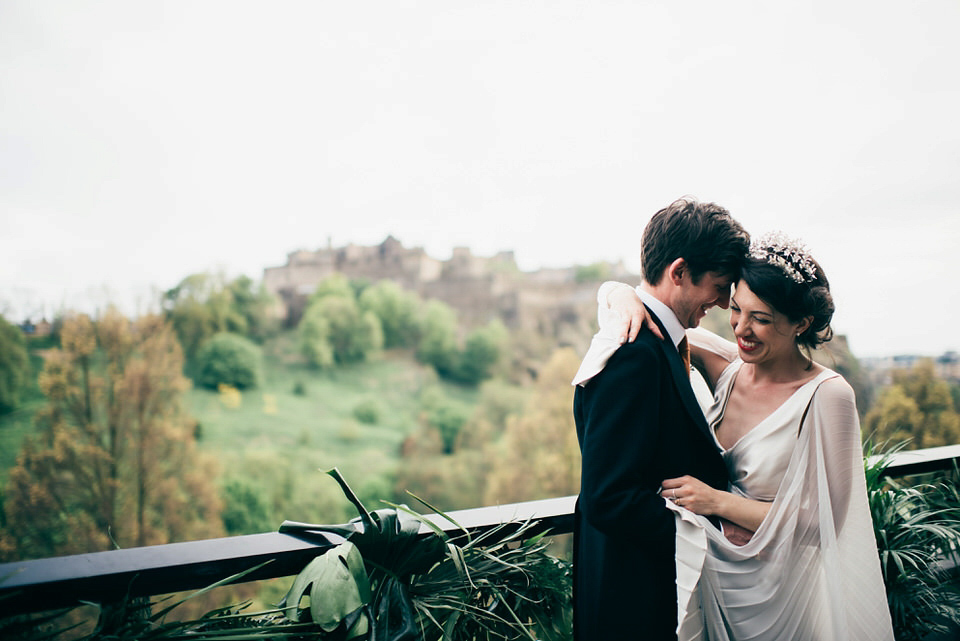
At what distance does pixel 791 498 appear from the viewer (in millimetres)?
1451

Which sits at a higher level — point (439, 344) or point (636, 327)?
point (636, 327)

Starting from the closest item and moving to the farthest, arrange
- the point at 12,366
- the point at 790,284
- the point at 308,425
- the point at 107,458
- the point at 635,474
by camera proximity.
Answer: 1. the point at 635,474
2. the point at 790,284
3. the point at 107,458
4. the point at 12,366
5. the point at 308,425

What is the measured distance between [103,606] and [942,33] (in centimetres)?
858

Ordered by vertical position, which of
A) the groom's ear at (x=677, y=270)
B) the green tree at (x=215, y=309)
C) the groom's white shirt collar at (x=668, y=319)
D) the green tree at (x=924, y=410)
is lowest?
the green tree at (x=924, y=410)

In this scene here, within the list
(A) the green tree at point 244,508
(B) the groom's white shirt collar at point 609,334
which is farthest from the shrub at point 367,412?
(B) the groom's white shirt collar at point 609,334

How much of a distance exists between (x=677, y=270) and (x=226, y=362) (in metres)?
35.0

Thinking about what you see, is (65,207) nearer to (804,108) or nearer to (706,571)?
(804,108)

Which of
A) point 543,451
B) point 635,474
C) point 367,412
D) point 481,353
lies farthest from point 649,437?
point 481,353

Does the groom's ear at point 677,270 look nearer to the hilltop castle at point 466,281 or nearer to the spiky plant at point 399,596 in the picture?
the spiky plant at point 399,596

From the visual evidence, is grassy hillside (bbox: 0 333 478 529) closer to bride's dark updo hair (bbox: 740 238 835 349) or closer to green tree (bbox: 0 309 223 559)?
green tree (bbox: 0 309 223 559)

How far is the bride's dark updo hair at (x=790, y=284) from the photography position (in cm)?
143

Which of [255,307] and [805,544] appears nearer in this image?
[805,544]

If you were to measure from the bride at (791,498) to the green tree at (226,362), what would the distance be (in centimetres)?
3474

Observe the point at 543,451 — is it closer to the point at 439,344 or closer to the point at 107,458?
the point at 439,344
